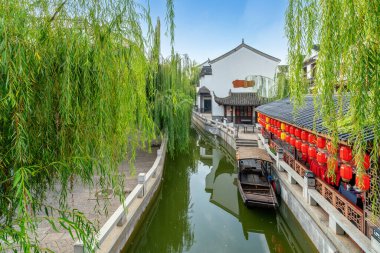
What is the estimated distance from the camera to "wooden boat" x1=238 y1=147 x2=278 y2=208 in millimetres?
6301

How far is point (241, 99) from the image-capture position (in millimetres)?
20141

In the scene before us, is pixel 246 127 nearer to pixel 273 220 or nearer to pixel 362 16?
pixel 273 220

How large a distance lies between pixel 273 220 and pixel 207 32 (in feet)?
16.9

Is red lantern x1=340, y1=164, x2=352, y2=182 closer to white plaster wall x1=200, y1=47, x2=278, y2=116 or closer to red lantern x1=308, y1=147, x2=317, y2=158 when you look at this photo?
red lantern x1=308, y1=147, x2=317, y2=158

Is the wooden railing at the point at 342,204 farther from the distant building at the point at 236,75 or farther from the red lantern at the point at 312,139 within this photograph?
the distant building at the point at 236,75

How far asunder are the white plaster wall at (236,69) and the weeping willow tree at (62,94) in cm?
1983

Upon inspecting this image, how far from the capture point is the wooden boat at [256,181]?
6.30m

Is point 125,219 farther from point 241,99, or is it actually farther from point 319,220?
point 241,99

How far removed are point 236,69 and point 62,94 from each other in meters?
21.2

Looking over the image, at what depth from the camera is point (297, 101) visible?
2.98m

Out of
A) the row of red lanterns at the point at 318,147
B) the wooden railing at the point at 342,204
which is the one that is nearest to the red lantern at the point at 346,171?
the row of red lanterns at the point at 318,147

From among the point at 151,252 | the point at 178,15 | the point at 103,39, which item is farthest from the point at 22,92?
the point at 151,252

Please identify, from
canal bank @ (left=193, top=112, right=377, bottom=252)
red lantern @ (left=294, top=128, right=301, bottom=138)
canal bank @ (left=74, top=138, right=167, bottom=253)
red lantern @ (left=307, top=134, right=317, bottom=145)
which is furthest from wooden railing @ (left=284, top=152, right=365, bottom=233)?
canal bank @ (left=74, top=138, right=167, bottom=253)

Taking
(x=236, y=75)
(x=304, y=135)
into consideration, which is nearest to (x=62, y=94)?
(x=304, y=135)
